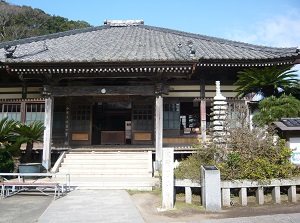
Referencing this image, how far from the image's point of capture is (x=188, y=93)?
12.7 m

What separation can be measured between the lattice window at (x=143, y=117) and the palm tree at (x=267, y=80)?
4.73 m

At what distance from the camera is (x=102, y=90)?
11.3m

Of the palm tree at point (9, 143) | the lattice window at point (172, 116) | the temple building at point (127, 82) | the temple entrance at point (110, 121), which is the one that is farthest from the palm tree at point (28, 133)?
the lattice window at point (172, 116)

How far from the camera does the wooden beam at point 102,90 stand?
36.9ft

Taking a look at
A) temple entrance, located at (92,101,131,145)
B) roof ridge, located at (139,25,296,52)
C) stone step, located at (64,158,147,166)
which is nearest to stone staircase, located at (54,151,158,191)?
stone step, located at (64,158,147,166)

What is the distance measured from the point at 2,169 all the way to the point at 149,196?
5826 millimetres

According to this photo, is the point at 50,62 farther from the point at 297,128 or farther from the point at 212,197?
the point at 297,128

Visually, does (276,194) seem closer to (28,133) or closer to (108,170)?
(108,170)

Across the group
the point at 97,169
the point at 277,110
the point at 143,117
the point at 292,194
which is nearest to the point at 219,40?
the point at 143,117

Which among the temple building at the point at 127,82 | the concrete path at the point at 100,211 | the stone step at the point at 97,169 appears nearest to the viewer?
the concrete path at the point at 100,211

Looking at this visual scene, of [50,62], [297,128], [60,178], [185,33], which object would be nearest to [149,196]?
[60,178]

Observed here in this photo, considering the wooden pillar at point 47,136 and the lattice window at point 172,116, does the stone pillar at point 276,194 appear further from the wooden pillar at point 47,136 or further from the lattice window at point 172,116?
the wooden pillar at point 47,136

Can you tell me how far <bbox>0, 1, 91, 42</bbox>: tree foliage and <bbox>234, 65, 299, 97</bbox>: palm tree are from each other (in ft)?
143

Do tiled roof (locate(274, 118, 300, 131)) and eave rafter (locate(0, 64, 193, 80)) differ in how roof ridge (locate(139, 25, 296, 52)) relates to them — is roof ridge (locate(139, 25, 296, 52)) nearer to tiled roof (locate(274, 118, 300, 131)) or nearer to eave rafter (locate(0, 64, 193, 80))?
eave rafter (locate(0, 64, 193, 80))
